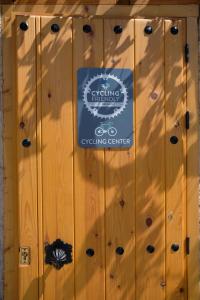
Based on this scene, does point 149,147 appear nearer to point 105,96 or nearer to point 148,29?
point 105,96

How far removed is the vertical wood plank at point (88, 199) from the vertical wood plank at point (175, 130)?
0.48 meters

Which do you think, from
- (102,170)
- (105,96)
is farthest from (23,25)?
(102,170)

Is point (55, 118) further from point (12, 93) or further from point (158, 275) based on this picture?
point (158, 275)

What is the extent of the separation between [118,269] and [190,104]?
4.25 ft

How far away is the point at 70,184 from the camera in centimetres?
346

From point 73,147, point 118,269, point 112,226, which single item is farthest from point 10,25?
point 118,269

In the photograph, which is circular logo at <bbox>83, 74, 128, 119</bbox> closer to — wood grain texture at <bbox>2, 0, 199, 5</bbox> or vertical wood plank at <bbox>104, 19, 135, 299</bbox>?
vertical wood plank at <bbox>104, 19, 135, 299</bbox>

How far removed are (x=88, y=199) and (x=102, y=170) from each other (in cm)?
23

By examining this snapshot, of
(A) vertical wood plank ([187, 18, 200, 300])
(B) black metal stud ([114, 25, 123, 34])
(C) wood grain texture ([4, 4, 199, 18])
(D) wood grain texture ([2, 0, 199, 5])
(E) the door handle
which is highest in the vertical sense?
(D) wood grain texture ([2, 0, 199, 5])

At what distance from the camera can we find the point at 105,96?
348 centimetres

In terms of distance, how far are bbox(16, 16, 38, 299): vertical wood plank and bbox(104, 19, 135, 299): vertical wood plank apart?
20.4 inches

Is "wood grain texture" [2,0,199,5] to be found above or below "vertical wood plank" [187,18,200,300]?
above

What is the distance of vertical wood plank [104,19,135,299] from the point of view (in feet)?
11.5

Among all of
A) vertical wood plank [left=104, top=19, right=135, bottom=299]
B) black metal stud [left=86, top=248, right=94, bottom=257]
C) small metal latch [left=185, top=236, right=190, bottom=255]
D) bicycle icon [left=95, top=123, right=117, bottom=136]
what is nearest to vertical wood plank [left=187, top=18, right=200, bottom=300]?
small metal latch [left=185, top=236, right=190, bottom=255]
